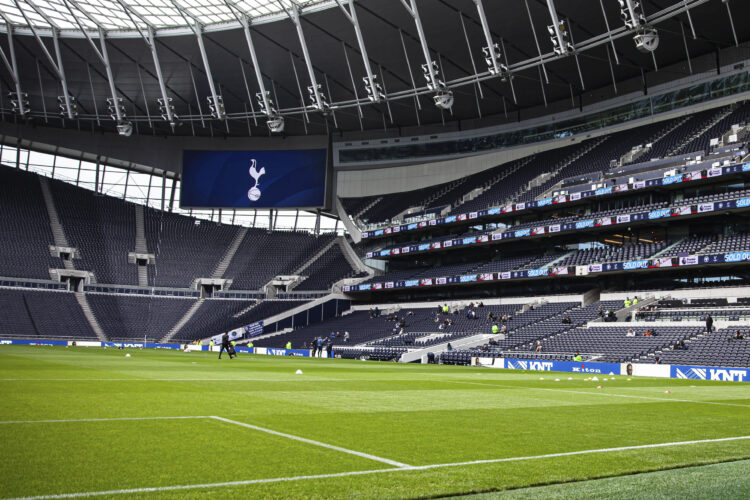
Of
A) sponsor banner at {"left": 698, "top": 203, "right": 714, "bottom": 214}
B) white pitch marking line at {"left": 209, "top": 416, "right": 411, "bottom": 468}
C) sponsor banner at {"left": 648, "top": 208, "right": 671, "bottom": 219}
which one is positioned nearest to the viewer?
white pitch marking line at {"left": 209, "top": 416, "right": 411, "bottom": 468}

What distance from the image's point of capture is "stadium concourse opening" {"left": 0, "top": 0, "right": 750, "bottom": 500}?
8328 mm

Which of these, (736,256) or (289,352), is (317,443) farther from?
(289,352)

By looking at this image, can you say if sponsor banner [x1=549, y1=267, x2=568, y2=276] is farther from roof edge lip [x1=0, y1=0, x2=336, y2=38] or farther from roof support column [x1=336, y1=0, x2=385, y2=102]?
roof edge lip [x1=0, y1=0, x2=336, y2=38]

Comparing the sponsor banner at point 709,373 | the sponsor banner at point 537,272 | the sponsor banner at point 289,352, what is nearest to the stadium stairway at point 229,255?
the sponsor banner at point 289,352

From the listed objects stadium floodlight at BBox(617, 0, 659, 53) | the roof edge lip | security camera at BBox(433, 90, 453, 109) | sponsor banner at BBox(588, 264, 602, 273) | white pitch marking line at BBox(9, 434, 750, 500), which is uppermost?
the roof edge lip

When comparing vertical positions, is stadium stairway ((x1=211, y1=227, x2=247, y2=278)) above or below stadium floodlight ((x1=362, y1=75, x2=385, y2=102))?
below

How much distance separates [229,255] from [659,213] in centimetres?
4710

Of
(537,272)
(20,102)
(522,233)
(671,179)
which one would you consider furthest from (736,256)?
(20,102)

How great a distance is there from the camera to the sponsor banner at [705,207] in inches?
1631

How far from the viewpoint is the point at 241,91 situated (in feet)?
214

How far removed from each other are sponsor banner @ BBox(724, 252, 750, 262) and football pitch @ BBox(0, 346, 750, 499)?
85.2 feet

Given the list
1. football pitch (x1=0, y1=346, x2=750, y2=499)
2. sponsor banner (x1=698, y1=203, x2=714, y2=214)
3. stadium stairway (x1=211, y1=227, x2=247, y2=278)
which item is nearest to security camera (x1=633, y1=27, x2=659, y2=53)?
sponsor banner (x1=698, y1=203, x2=714, y2=214)

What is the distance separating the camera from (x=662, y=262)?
42.1m

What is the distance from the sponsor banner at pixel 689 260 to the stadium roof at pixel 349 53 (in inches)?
597
